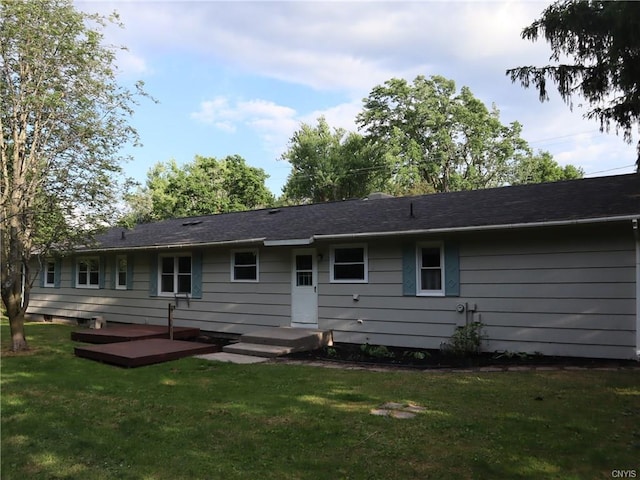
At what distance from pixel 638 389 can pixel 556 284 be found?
2470 millimetres

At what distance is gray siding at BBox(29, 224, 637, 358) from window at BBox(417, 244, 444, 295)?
19cm

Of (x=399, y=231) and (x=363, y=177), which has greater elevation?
(x=363, y=177)

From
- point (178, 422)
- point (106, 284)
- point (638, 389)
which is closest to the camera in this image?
point (178, 422)

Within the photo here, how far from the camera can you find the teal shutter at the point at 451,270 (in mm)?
8430

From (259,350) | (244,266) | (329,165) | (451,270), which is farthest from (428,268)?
(329,165)

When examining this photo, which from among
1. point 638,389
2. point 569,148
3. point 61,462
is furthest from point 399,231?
point 569,148

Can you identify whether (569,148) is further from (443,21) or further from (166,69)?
(166,69)

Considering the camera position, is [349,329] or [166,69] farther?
[166,69]

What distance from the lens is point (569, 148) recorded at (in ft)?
115

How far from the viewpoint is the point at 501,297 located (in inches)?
316

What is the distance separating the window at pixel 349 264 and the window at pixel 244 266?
7.28ft

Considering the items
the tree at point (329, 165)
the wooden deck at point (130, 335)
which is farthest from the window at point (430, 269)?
the tree at point (329, 165)

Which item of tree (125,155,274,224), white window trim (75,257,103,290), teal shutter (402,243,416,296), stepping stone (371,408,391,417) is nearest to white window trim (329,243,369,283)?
teal shutter (402,243,416,296)

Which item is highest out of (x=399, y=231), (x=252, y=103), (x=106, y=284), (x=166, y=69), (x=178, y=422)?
(x=252, y=103)
